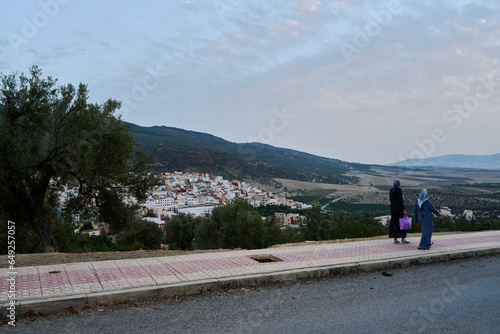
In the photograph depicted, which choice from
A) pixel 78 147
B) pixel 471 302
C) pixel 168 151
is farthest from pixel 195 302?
pixel 168 151

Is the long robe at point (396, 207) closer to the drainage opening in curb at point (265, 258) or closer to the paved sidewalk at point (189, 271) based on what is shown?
the paved sidewalk at point (189, 271)

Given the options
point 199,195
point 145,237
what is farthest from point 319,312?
point 199,195

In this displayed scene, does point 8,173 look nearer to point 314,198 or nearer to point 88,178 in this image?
point 88,178

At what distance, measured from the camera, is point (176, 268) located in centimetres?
691

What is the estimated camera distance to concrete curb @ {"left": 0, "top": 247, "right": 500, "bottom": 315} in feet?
15.5

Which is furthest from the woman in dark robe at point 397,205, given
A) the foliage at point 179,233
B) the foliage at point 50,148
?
the foliage at point 179,233

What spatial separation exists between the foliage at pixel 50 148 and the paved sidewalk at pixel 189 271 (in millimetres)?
7157

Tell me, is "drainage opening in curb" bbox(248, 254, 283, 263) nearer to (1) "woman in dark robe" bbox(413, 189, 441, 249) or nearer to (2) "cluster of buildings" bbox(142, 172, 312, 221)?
A: (1) "woman in dark robe" bbox(413, 189, 441, 249)

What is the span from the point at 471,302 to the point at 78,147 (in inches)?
492

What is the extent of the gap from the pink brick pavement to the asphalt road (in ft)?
2.15

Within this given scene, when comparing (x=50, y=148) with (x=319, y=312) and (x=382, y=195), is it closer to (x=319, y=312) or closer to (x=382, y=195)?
(x=319, y=312)

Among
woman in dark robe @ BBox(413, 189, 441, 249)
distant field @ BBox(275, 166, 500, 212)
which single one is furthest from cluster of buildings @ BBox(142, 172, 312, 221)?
woman in dark robe @ BBox(413, 189, 441, 249)

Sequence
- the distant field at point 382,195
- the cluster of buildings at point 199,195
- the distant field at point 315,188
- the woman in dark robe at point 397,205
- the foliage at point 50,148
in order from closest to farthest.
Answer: the woman in dark robe at point 397,205, the foliage at point 50,148, the distant field at point 382,195, the cluster of buildings at point 199,195, the distant field at point 315,188

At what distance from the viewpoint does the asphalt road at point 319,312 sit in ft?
13.9
